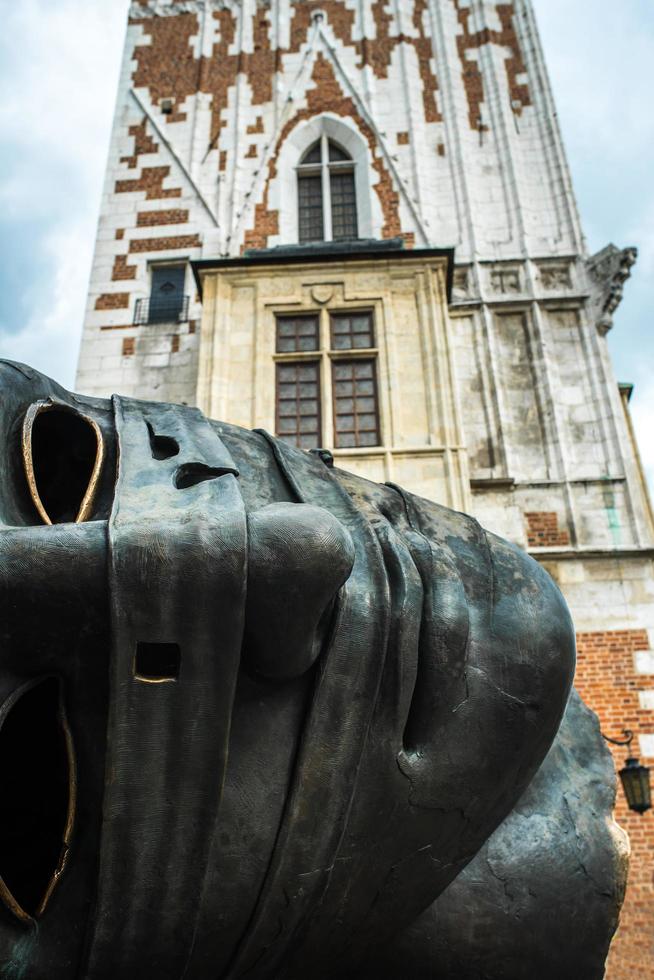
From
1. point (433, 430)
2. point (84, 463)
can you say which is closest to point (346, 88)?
point (433, 430)

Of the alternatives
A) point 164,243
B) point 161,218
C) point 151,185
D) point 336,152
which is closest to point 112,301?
point 164,243

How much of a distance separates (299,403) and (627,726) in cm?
569

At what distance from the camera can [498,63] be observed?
16.6 metres

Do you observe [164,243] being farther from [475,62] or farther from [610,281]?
[610,281]

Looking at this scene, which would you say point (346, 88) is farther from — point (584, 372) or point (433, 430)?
point (433, 430)

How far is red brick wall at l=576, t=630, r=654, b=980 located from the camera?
857 centimetres

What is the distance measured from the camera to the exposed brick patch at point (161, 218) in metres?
15.4

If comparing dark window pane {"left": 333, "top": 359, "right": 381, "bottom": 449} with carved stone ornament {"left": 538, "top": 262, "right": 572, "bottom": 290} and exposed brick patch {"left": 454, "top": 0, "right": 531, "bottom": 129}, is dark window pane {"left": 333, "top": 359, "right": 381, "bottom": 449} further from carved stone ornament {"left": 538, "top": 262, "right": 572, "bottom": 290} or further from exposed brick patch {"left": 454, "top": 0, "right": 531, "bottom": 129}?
exposed brick patch {"left": 454, "top": 0, "right": 531, "bottom": 129}

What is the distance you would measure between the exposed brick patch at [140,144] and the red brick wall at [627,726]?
11.8 metres

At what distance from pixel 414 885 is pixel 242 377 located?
10119 mm

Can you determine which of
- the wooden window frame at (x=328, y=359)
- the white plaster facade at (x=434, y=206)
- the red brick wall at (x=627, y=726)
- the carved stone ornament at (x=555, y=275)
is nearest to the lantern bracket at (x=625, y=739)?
the red brick wall at (x=627, y=726)

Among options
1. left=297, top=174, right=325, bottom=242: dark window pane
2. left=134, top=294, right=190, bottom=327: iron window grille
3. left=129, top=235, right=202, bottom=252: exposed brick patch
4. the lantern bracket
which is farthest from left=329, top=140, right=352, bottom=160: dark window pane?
the lantern bracket

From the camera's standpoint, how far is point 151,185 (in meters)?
15.9

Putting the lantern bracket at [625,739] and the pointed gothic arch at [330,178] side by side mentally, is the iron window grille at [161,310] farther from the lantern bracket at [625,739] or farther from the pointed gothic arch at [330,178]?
the lantern bracket at [625,739]
